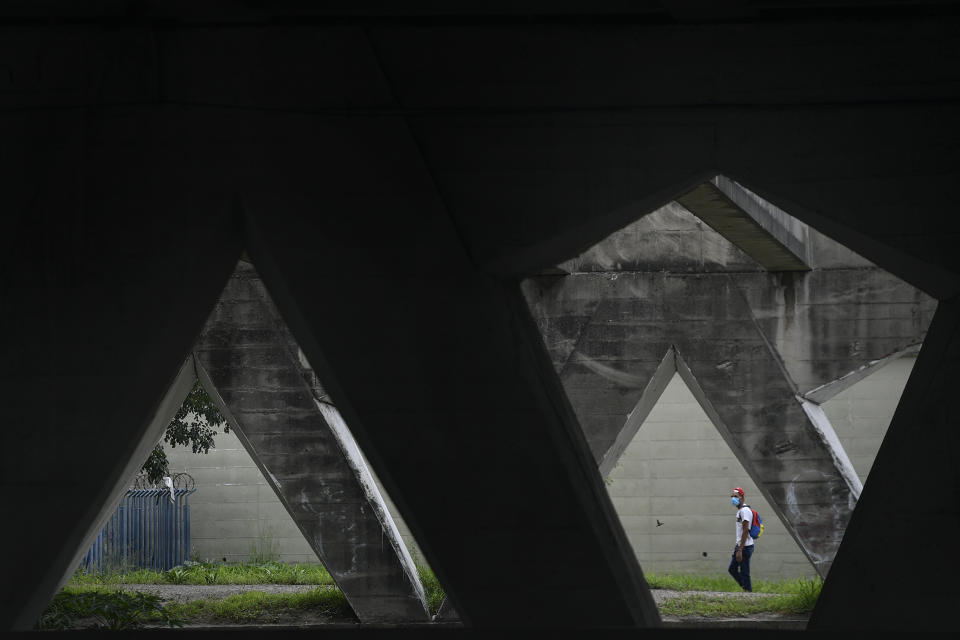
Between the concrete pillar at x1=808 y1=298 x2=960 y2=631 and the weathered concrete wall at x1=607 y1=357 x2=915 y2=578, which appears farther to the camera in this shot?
the weathered concrete wall at x1=607 y1=357 x2=915 y2=578

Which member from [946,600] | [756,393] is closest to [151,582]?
[756,393]

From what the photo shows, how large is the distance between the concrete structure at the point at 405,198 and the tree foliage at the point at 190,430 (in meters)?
10.3

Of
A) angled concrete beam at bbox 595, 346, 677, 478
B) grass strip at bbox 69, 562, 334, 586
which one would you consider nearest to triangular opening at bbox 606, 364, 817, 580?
angled concrete beam at bbox 595, 346, 677, 478

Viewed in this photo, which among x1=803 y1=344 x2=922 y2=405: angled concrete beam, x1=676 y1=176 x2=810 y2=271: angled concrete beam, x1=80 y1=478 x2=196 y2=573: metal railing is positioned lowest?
x1=80 y1=478 x2=196 y2=573: metal railing

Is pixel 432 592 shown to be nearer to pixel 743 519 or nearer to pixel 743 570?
pixel 743 519

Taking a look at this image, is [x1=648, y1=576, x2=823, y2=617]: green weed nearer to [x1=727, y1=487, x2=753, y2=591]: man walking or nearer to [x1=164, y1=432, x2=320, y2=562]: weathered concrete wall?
[x1=727, y1=487, x2=753, y2=591]: man walking

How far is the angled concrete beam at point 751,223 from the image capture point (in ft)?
40.6

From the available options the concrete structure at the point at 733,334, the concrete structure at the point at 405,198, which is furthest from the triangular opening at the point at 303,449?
the concrete structure at the point at 405,198

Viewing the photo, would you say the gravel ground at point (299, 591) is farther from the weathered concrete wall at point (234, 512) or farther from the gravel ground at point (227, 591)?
the weathered concrete wall at point (234, 512)

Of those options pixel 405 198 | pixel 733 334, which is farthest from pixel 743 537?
pixel 405 198

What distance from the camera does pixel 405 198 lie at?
611 cm

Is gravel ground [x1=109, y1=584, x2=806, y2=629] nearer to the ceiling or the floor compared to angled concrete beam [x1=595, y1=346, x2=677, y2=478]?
nearer to the floor

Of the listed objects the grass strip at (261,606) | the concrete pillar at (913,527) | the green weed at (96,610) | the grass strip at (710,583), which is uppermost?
the concrete pillar at (913,527)

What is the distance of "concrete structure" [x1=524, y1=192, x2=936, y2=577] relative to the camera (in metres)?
16.0
